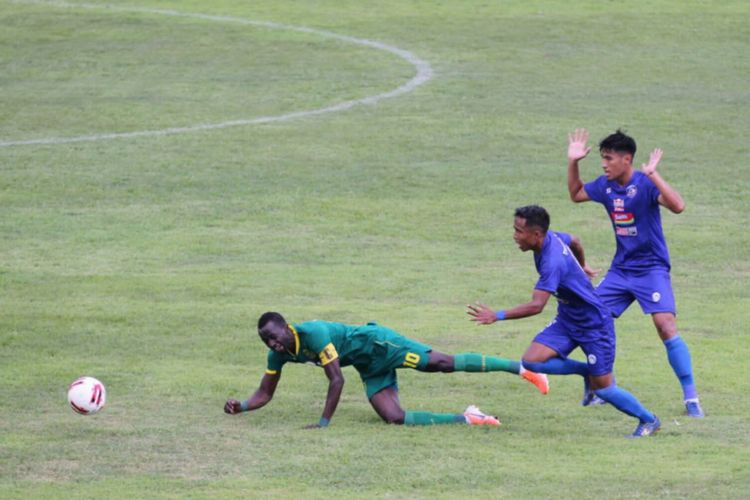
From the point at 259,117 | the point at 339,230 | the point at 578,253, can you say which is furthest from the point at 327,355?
the point at 259,117

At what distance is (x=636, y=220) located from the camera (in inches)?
508

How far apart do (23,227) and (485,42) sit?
17589 millimetres

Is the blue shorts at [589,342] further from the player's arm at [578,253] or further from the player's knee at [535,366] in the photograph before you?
the player's arm at [578,253]

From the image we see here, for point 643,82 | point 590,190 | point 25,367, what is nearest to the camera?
point 590,190

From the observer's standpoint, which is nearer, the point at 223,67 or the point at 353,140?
the point at 353,140

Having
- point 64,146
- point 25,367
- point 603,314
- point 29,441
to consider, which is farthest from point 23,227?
point 603,314

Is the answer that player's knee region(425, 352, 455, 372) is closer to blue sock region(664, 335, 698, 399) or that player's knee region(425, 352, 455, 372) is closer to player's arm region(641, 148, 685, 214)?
blue sock region(664, 335, 698, 399)

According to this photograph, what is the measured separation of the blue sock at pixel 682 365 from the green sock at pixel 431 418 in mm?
1885

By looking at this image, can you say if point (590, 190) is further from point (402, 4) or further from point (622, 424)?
point (402, 4)

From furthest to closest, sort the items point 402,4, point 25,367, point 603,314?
point 402,4 < point 25,367 < point 603,314

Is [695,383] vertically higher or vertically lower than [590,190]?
lower

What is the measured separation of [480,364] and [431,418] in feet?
2.26

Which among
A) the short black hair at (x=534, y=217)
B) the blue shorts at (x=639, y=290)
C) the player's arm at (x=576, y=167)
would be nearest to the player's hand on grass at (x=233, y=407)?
the short black hair at (x=534, y=217)

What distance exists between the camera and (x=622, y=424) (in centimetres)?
1236
